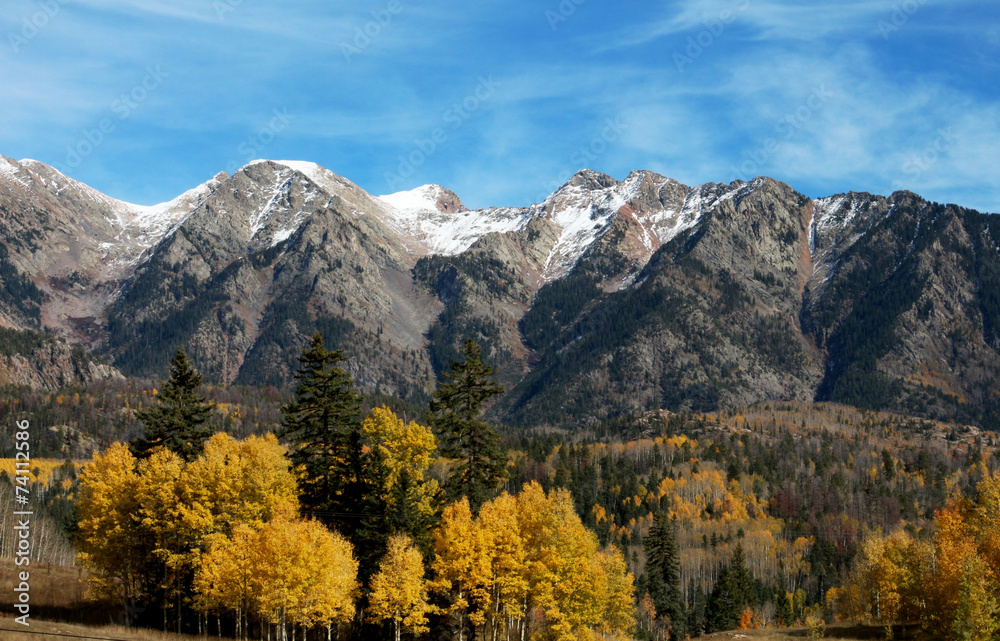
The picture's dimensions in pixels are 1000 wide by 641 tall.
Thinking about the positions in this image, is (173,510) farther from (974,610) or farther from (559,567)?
(974,610)

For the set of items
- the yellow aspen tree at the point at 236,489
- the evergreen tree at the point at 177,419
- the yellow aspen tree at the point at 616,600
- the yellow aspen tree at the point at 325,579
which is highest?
the evergreen tree at the point at 177,419

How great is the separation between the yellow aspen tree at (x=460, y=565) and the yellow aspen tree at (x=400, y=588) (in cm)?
185

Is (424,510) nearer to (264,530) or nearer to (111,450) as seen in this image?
(264,530)

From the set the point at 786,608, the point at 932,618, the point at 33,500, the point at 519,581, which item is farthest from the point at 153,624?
the point at 786,608

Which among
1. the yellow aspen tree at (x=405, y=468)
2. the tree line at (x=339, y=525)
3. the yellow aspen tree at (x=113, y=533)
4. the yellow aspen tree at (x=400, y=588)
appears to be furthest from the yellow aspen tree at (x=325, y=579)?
the yellow aspen tree at (x=113, y=533)

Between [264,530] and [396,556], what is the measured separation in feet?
29.7

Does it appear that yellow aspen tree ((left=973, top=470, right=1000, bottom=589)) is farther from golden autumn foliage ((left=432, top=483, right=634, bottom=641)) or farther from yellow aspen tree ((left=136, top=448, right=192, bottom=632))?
yellow aspen tree ((left=136, top=448, right=192, bottom=632))

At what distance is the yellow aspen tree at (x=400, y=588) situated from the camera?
6041cm

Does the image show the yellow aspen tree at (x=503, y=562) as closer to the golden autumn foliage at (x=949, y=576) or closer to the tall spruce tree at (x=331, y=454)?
the tall spruce tree at (x=331, y=454)

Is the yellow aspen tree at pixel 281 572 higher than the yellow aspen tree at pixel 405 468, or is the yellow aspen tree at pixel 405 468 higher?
the yellow aspen tree at pixel 405 468

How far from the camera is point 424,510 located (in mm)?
66250

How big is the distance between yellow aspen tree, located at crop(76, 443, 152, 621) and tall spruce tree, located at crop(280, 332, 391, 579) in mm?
11868

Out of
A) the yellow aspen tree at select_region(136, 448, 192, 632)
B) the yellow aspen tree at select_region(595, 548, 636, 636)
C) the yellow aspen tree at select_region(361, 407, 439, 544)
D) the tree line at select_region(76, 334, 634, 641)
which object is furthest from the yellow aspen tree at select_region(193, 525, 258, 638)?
Result: the yellow aspen tree at select_region(595, 548, 636, 636)

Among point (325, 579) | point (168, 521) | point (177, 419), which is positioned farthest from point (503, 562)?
point (177, 419)
